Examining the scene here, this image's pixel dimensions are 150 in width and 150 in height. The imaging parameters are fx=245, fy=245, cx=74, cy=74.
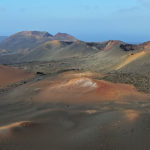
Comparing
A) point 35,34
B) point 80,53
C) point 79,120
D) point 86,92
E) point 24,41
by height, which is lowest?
point 79,120

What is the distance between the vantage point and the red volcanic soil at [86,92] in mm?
16531

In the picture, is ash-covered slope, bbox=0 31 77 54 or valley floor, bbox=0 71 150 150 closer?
valley floor, bbox=0 71 150 150

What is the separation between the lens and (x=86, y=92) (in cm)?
1805

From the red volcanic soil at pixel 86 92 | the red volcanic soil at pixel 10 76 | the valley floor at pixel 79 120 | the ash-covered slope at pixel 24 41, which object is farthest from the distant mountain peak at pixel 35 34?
the valley floor at pixel 79 120

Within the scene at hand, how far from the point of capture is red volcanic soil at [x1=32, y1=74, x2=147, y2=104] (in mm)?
16531

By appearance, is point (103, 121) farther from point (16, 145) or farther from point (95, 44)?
point (95, 44)

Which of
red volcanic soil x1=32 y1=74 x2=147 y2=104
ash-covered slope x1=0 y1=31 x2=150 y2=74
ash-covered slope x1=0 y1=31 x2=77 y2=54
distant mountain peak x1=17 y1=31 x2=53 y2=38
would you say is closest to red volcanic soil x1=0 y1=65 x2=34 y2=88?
red volcanic soil x1=32 y1=74 x2=147 y2=104

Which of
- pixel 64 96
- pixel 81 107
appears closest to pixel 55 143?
pixel 81 107

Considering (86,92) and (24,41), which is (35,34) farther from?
(86,92)

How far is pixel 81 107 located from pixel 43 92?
18.9ft

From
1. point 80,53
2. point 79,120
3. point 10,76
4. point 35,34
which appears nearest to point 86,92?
point 79,120

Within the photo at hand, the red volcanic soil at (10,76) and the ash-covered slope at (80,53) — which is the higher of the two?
the ash-covered slope at (80,53)

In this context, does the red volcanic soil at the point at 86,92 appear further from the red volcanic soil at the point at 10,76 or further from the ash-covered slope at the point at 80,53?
the ash-covered slope at the point at 80,53

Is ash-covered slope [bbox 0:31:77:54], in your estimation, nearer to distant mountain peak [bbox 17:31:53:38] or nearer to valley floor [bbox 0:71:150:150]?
distant mountain peak [bbox 17:31:53:38]
